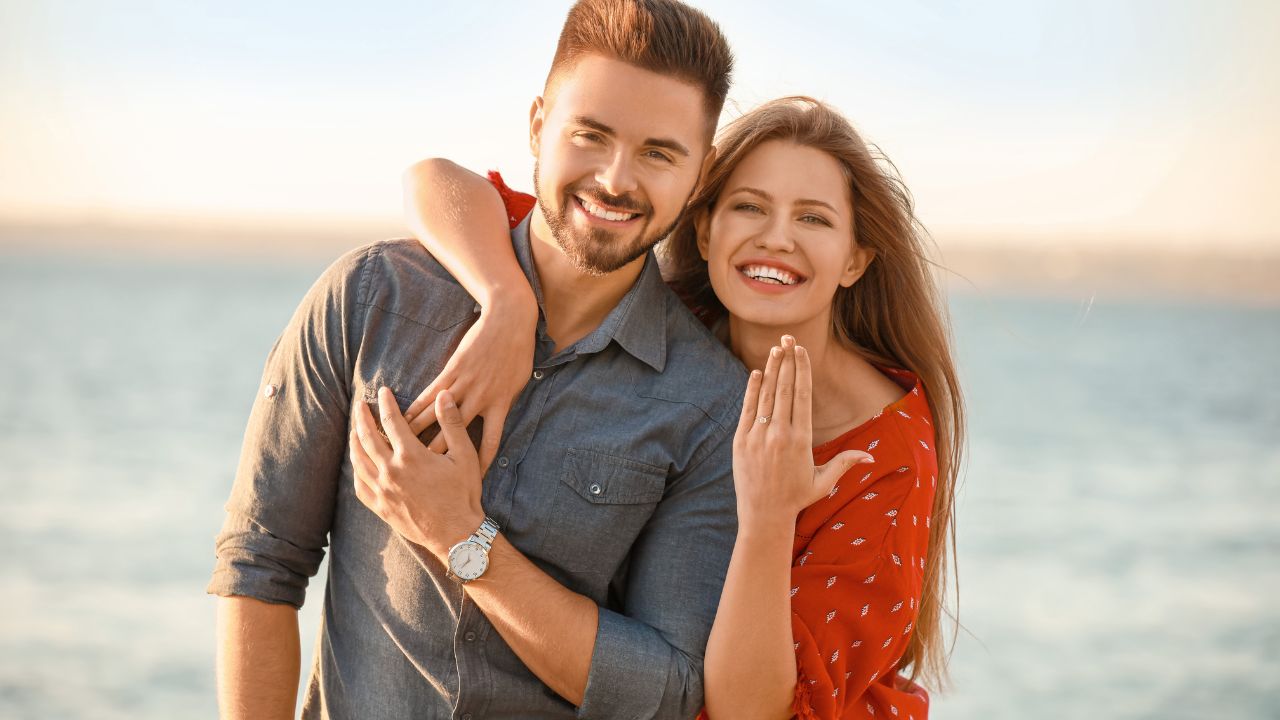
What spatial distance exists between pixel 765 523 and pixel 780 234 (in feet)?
2.37

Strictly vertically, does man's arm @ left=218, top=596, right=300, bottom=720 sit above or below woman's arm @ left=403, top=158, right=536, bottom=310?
below

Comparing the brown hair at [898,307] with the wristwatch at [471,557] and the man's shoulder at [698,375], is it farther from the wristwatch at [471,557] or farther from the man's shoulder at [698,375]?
the wristwatch at [471,557]

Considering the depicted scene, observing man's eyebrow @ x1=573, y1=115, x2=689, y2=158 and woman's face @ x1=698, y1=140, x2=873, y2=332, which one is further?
woman's face @ x1=698, y1=140, x2=873, y2=332

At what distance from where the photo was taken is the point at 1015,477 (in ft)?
45.3

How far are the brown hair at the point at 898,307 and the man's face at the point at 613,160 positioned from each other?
0.44 metres

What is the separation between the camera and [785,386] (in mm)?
1923

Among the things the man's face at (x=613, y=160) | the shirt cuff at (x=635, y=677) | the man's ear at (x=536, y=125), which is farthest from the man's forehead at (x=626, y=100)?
the shirt cuff at (x=635, y=677)

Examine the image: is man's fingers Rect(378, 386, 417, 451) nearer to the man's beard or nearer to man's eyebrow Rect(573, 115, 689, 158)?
the man's beard

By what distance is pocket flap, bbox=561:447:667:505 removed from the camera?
2055mm

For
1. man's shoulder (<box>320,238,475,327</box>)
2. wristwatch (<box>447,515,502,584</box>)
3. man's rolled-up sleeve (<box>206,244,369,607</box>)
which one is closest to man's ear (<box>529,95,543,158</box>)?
man's shoulder (<box>320,238,475,327</box>)

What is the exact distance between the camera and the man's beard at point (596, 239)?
6.93 ft

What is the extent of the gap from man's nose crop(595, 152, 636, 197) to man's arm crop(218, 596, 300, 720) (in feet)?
2.98

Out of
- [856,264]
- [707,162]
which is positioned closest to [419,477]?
[707,162]

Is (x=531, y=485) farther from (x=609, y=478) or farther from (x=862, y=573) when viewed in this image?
(x=862, y=573)
